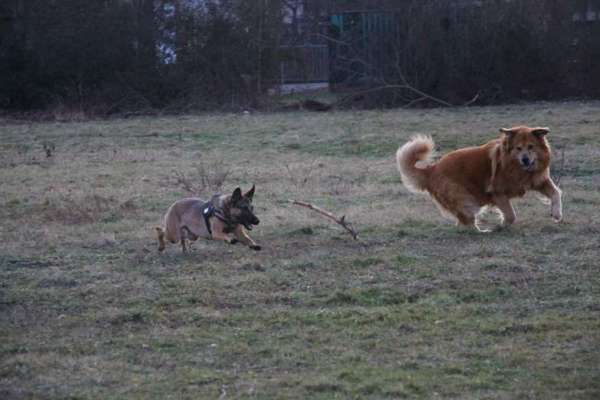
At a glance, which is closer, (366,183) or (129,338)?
(129,338)

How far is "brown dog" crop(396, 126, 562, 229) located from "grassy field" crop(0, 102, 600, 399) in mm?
263

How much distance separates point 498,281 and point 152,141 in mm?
12342

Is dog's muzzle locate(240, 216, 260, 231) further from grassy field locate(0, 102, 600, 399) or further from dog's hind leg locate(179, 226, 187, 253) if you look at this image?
dog's hind leg locate(179, 226, 187, 253)

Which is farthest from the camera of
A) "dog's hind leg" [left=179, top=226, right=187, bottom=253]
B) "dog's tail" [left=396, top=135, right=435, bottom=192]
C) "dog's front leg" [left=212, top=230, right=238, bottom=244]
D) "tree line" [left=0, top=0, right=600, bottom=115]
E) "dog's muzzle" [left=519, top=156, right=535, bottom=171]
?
"tree line" [left=0, top=0, right=600, bottom=115]

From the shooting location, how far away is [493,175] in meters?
10.1

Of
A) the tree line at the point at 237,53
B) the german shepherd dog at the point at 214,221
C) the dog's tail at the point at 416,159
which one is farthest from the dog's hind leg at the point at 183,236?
the tree line at the point at 237,53

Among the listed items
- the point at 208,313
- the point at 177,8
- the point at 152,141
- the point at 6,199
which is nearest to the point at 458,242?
the point at 208,313

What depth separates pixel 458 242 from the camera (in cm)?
925

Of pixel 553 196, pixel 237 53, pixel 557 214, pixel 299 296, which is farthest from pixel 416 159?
pixel 237 53

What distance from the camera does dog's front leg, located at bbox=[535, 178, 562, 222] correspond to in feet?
32.4

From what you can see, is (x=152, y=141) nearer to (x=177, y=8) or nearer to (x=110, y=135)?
(x=110, y=135)

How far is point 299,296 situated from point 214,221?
76.5 inches

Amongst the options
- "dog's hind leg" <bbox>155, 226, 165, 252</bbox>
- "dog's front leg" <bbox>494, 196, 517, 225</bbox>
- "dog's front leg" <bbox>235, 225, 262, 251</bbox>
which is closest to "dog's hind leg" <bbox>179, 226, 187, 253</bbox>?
"dog's hind leg" <bbox>155, 226, 165, 252</bbox>

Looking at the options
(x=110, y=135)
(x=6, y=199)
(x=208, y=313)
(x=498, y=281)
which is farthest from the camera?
(x=110, y=135)
